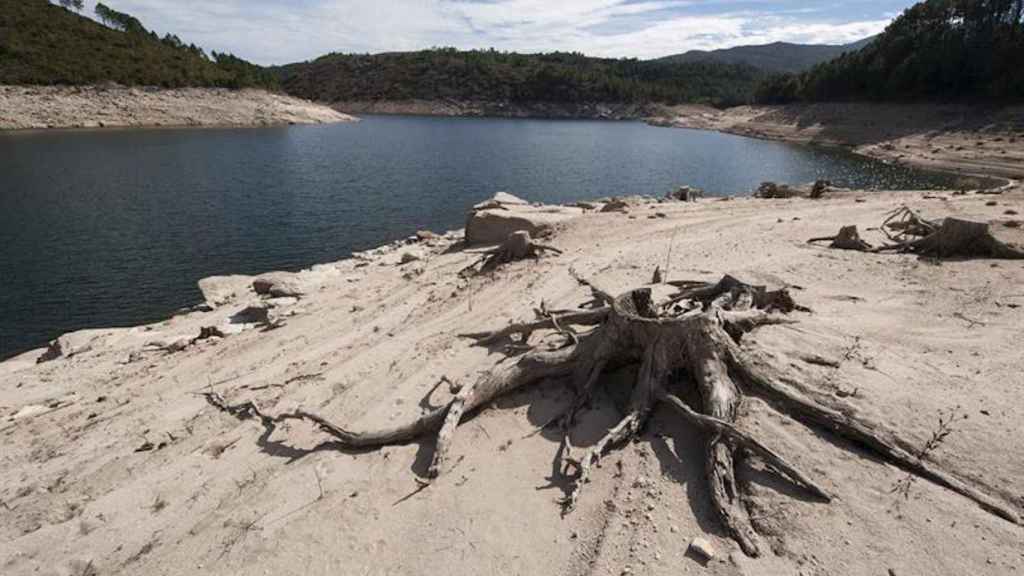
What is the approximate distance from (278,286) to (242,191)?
69.7ft

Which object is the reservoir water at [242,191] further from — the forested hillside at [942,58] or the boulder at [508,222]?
the forested hillside at [942,58]

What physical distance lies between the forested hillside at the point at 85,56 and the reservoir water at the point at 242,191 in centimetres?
1580

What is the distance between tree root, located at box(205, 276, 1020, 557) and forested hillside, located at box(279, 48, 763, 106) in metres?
132

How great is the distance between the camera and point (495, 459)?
5969mm

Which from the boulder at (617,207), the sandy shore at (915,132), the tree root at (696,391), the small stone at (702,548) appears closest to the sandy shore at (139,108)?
the boulder at (617,207)

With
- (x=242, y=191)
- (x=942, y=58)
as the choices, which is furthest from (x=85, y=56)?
(x=942, y=58)

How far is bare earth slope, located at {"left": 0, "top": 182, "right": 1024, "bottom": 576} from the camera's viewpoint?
14.9 feet

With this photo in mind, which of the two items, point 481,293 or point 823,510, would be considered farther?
point 481,293

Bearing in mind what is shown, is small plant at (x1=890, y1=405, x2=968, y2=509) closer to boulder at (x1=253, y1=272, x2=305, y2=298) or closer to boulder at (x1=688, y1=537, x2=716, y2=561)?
boulder at (x1=688, y1=537, x2=716, y2=561)

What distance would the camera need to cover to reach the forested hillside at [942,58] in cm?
5956

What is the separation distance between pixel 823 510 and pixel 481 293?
27.4ft

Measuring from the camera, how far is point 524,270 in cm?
1316

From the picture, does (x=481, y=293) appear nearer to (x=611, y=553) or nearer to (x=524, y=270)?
(x=524, y=270)

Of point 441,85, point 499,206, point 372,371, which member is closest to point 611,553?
point 372,371
